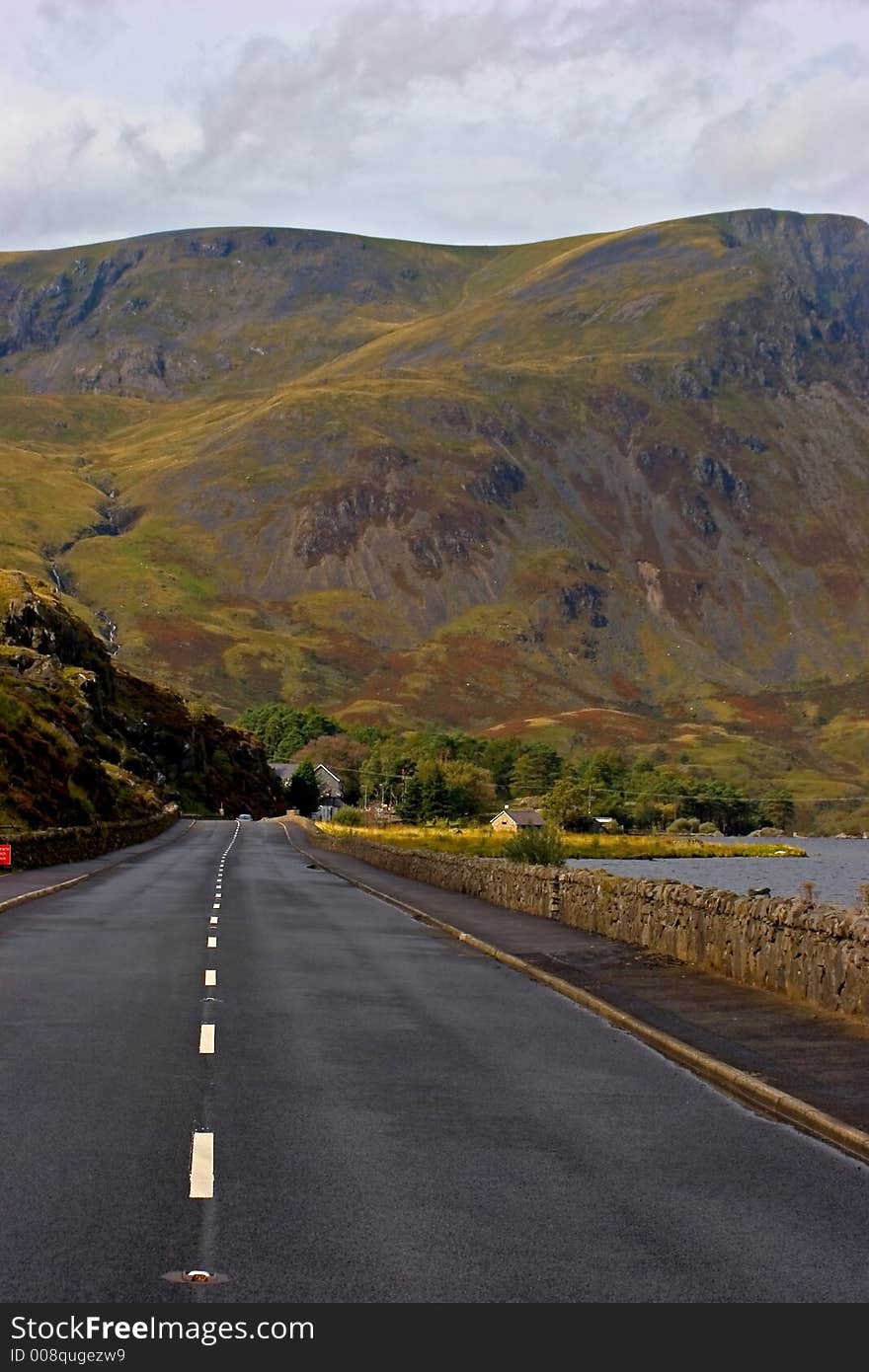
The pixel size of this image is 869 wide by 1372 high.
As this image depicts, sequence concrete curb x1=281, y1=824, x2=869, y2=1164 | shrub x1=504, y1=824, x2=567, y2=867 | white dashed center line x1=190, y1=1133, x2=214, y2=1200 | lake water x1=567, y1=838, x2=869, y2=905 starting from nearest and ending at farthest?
white dashed center line x1=190, y1=1133, x2=214, y2=1200, concrete curb x1=281, y1=824, x2=869, y2=1164, shrub x1=504, y1=824, x2=567, y2=867, lake water x1=567, y1=838, x2=869, y2=905

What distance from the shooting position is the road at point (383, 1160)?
8.75 meters

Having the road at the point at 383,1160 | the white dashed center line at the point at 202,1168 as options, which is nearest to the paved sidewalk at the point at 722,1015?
the road at the point at 383,1160

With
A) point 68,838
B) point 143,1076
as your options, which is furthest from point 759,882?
point 143,1076

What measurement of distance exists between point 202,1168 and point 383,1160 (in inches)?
49.5

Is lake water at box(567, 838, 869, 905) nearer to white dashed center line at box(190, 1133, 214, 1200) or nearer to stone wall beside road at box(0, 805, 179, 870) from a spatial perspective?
stone wall beside road at box(0, 805, 179, 870)

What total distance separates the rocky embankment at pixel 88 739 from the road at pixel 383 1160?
45711 mm

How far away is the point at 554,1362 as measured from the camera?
24.8ft

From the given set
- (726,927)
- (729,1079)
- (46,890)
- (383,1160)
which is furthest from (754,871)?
(383,1160)

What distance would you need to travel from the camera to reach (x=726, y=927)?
2348cm

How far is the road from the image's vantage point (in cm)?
875

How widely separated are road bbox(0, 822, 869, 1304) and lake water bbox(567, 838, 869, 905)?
8392 cm

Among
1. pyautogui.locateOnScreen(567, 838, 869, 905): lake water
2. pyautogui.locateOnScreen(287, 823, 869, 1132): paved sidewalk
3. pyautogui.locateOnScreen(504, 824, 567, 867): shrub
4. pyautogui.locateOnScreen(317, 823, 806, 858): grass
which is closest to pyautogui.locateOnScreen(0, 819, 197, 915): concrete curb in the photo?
pyautogui.locateOnScreen(287, 823, 869, 1132): paved sidewalk

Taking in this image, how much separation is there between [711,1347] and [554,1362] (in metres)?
0.78

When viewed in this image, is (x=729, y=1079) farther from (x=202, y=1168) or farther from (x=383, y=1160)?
(x=202, y=1168)
